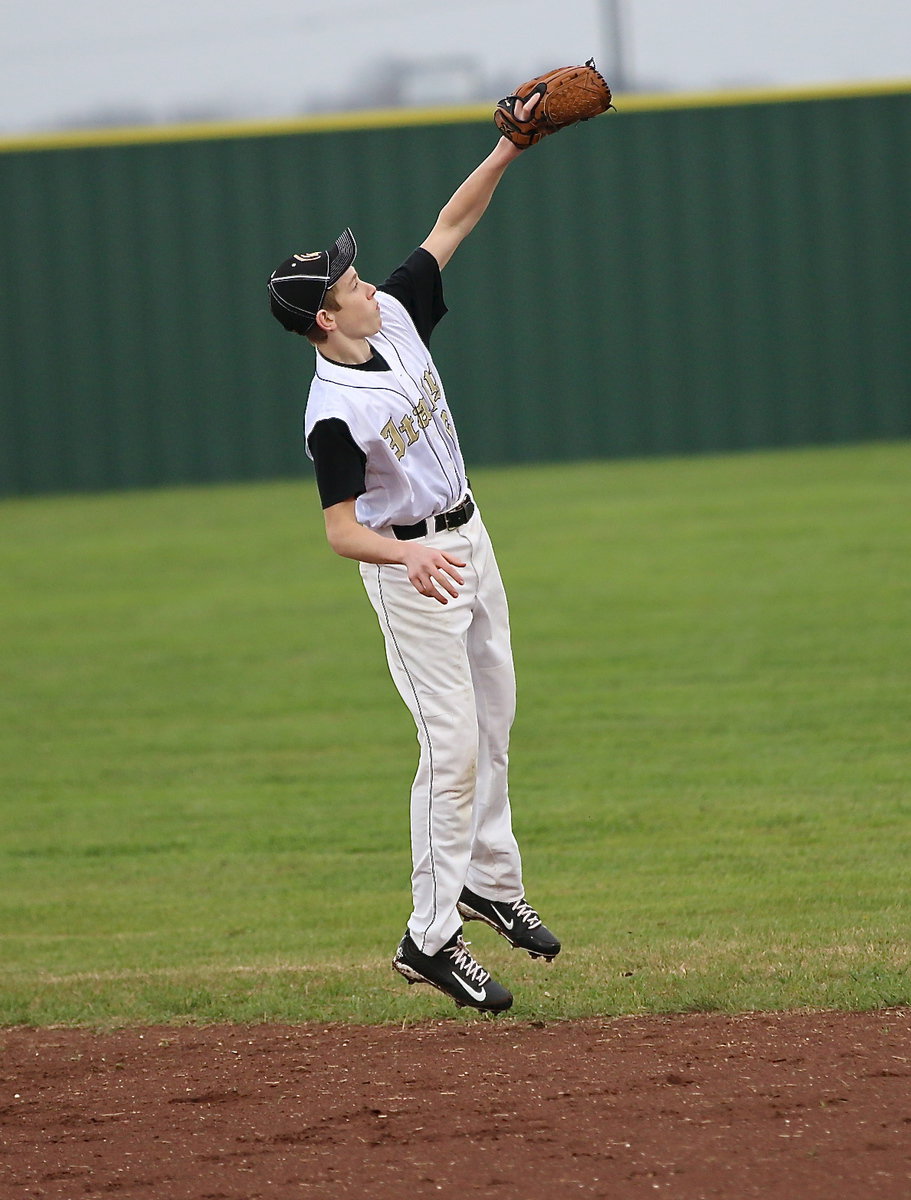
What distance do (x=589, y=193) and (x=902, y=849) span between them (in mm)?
12154

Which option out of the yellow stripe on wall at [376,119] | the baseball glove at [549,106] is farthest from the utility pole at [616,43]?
the baseball glove at [549,106]

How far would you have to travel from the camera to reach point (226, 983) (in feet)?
17.3

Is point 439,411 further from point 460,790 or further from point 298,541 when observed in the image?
point 298,541

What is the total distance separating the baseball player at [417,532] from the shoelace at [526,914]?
205 mm

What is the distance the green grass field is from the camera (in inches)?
207

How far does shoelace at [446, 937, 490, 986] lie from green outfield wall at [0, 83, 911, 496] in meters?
12.9

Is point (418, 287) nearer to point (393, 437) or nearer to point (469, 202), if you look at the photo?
point (469, 202)

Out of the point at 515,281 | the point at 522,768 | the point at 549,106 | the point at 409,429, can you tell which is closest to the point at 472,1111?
the point at 409,429

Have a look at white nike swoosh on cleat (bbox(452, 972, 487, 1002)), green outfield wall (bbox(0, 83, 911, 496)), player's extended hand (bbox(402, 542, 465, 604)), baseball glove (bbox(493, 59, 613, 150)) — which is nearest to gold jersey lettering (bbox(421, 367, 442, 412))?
player's extended hand (bbox(402, 542, 465, 604))

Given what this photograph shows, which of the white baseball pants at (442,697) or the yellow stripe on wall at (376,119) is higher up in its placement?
the yellow stripe on wall at (376,119)

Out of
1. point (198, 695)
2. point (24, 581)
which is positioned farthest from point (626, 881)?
point (24, 581)

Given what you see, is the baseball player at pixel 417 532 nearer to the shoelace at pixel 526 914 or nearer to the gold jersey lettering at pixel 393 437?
the gold jersey lettering at pixel 393 437

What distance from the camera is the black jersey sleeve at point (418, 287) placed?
4.88 m

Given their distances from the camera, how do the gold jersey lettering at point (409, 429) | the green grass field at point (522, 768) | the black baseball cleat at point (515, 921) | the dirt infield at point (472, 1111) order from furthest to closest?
the green grass field at point (522, 768)
the black baseball cleat at point (515, 921)
the gold jersey lettering at point (409, 429)
the dirt infield at point (472, 1111)
